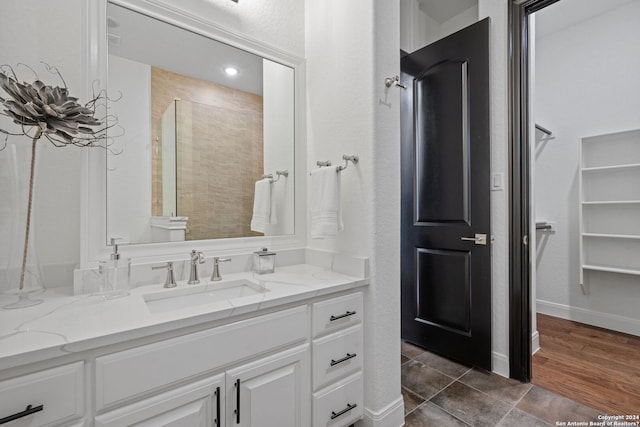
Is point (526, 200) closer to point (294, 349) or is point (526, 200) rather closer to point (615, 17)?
point (294, 349)

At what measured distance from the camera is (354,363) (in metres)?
1.33

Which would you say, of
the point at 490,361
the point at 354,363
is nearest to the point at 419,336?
the point at 490,361

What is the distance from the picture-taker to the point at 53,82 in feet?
3.75

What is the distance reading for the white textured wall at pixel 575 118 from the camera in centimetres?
251

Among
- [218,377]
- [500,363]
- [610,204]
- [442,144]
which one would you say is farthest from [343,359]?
[610,204]

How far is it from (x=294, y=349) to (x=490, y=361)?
150cm

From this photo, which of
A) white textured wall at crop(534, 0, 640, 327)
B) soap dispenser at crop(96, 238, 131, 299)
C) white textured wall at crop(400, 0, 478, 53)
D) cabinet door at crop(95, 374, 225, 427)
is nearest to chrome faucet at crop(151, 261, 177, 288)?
soap dispenser at crop(96, 238, 131, 299)

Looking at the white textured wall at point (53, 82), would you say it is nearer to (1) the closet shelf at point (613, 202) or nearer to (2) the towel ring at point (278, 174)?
(2) the towel ring at point (278, 174)

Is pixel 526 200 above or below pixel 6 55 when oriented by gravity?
below

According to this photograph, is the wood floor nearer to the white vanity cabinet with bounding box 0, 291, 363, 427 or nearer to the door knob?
the door knob

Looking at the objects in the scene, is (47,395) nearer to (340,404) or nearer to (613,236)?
(340,404)

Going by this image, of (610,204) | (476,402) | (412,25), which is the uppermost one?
(412,25)

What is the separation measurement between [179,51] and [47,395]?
1.44 metres

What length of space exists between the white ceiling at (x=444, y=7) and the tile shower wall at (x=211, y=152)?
1822 millimetres
